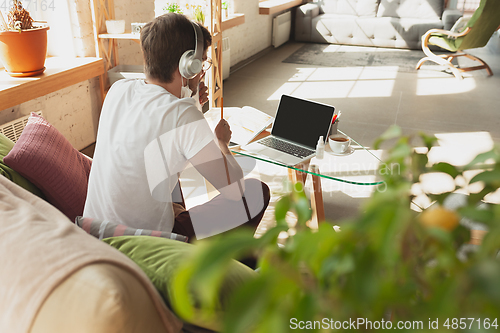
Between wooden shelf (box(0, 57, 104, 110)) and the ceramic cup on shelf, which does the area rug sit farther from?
wooden shelf (box(0, 57, 104, 110))

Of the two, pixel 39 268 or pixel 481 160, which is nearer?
pixel 481 160

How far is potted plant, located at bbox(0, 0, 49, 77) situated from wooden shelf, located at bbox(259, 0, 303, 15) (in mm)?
4409

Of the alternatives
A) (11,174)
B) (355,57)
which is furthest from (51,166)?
(355,57)

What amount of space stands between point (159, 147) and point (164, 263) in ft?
1.92

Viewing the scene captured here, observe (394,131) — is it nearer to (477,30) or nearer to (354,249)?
(354,249)

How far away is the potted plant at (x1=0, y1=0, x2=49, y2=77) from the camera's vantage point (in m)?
2.26

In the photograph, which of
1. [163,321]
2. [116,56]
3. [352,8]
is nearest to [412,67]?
[352,8]

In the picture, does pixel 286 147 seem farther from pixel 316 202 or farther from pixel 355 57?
pixel 355 57

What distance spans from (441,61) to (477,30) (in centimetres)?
56

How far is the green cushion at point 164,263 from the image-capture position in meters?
0.79

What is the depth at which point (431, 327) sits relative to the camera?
0.27m

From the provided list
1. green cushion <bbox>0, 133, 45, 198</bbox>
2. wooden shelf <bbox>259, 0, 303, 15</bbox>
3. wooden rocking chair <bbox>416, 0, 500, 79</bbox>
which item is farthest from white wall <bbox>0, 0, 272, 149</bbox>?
wooden rocking chair <bbox>416, 0, 500, 79</bbox>

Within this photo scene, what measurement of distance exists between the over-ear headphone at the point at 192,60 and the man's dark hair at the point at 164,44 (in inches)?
0.8

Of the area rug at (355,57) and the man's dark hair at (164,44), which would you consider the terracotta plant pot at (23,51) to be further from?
the area rug at (355,57)
